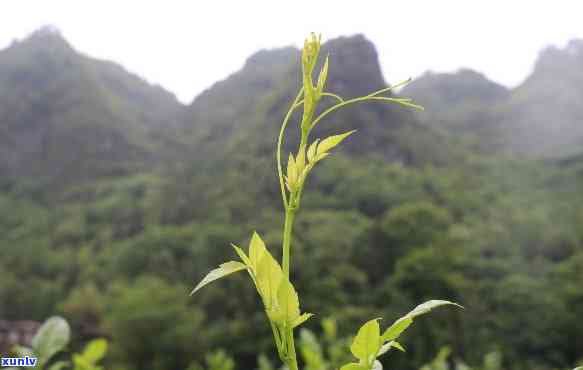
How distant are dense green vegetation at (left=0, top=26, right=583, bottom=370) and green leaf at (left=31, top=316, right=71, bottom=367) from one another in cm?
101

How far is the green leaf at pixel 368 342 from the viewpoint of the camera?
0.34m

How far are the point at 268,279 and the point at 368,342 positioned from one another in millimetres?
85

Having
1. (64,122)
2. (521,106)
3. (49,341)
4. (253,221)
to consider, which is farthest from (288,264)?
(521,106)

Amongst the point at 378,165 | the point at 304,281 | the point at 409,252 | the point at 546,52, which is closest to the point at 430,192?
the point at 378,165

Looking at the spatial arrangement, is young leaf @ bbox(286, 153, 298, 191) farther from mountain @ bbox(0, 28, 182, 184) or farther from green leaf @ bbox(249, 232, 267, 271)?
mountain @ bbox(0, 28, 182, 184)

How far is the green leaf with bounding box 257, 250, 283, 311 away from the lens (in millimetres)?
325

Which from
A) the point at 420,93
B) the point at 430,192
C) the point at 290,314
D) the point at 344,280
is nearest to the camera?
the point at 290,314

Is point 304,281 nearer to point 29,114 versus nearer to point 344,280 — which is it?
point 344,280

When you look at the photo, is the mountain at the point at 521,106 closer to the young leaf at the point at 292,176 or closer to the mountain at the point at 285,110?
the mountain at the point at 285,110

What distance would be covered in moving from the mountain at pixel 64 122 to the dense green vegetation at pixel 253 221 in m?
0.13

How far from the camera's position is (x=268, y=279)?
330 millimetres

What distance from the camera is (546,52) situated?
37.8 meters

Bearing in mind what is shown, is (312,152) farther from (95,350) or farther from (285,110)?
(285,110)

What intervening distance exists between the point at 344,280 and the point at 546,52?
3278 cm
